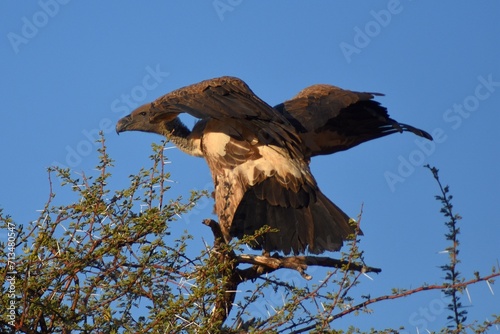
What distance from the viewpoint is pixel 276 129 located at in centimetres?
558

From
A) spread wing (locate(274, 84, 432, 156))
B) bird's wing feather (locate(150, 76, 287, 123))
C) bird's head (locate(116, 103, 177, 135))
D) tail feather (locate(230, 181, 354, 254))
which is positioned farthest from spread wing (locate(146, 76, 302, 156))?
bird's head (locate(116, 103, 177, 135))

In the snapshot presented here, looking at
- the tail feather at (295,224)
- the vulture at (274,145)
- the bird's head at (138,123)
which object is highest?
the bird's head at (138,123)

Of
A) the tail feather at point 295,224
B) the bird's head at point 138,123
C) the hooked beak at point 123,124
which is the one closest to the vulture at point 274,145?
the tail feather at point 295,224

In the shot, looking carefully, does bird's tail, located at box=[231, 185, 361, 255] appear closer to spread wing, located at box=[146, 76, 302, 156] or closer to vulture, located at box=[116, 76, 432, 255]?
vulture, located at box=[116, 76, 432, 255]

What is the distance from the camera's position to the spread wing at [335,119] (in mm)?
6020

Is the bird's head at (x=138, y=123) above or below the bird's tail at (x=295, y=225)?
above

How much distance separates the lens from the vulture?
5.49 metres

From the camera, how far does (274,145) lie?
5984mm

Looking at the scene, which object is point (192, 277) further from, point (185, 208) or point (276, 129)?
point (276, 129)

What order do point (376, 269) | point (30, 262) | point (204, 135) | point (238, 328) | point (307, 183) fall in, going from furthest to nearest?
point (204, 135) < point (307, 183) < point (376, 269) < point (238, 328) < point (30, 262)

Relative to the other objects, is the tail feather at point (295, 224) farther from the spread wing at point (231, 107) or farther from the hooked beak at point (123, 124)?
the hooked beak at point (123, 124)

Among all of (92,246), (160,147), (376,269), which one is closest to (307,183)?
(376,269)

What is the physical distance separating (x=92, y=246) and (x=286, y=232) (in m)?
1.76

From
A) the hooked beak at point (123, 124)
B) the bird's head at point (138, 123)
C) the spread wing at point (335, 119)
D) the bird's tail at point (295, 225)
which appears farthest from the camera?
the hooked beak at point (123, 124)
